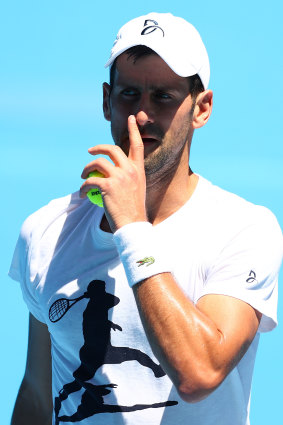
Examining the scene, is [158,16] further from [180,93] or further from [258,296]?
[258,296]

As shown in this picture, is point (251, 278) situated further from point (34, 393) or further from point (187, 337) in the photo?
point (34, 393)

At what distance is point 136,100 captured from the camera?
277 centimetres

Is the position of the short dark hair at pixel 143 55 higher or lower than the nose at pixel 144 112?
higher

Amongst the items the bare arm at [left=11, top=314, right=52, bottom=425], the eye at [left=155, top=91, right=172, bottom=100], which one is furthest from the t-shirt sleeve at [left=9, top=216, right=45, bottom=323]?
the eye at [left=155, top=91, right=172, bottom=100]

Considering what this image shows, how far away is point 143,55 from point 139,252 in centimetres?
72

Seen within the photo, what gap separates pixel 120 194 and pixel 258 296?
20.0 inches

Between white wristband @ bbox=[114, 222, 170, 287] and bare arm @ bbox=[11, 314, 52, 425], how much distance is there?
3.37ft

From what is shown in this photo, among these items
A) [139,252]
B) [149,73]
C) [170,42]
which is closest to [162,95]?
[149,73]

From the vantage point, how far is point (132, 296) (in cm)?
276

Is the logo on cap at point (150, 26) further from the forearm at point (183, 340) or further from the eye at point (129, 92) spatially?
the forearm at point (183, 340)

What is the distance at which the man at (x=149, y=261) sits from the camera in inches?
95.7

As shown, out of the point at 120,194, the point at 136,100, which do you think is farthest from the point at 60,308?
the point at 136,100

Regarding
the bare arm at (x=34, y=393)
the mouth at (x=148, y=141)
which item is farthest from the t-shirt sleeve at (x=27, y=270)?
the mouth at (x=148, y=141)

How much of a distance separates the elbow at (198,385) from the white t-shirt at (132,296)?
280 mm
